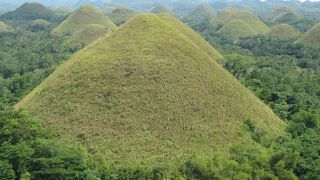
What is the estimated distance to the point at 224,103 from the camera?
33156mm

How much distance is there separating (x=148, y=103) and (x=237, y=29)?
7174 cm

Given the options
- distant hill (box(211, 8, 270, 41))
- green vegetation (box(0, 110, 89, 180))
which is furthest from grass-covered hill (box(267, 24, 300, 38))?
green vegetation (box(0, 110, 89, 180))

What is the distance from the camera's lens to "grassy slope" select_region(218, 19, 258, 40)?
9730 centimetres

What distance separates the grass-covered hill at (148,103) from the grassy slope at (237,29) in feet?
196

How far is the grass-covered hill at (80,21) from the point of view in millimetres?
90750

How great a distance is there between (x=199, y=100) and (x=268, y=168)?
8679mm

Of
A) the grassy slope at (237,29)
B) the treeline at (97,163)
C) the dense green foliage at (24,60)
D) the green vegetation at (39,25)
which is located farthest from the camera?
the green vegetation at (39,25)

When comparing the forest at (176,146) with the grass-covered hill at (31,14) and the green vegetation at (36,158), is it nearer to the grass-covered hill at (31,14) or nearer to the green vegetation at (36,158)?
the green vegetation at (36,158)

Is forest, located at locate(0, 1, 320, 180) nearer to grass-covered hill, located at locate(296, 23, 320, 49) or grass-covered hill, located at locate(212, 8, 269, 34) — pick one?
grass-covered hill, located at locate(296, 23, 320, 49)

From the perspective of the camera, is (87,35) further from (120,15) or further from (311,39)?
(120,15)

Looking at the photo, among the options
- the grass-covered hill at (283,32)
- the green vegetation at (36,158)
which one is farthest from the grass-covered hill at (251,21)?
the green vegetation at (36,158)

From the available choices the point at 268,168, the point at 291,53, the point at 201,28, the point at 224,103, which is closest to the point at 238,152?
the point at 268,168

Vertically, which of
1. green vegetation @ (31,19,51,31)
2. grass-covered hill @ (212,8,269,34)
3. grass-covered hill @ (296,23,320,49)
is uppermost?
grass-covered hill @ (296,23,320,49)

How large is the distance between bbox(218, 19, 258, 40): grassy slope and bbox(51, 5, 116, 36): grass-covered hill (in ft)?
81.4
